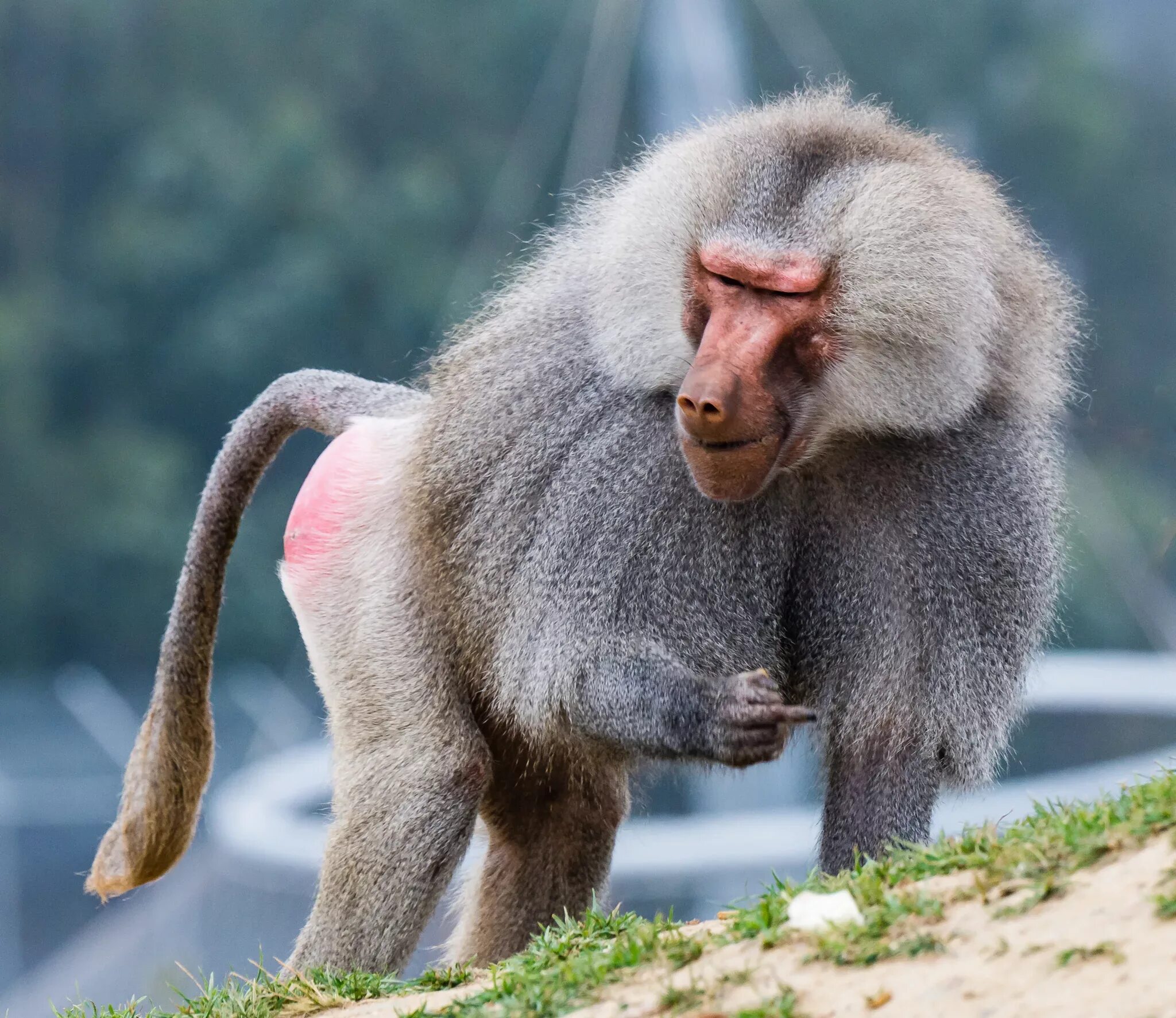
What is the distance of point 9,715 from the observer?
9.62m

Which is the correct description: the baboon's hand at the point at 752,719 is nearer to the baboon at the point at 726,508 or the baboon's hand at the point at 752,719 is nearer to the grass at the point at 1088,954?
the baboon at the point at 726,508

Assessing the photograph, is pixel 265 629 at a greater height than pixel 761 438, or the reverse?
pixel 265 629

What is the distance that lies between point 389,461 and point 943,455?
118 cm

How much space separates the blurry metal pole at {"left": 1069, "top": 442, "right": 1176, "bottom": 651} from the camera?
8406 mm

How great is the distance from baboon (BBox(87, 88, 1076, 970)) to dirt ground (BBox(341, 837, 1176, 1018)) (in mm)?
610

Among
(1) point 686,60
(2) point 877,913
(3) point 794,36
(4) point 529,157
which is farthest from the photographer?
(4) point 529,157

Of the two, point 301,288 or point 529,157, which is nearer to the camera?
point 529,157

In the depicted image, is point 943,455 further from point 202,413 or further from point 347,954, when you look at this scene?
point 202,413

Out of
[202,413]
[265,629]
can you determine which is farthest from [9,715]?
[202,413]

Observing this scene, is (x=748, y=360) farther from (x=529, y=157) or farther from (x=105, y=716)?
(x=529, y=157)

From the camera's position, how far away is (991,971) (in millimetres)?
1715

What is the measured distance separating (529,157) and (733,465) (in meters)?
11.1

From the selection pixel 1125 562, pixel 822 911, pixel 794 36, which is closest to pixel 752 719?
pixel 822 911

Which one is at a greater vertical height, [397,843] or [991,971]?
[397,843]
